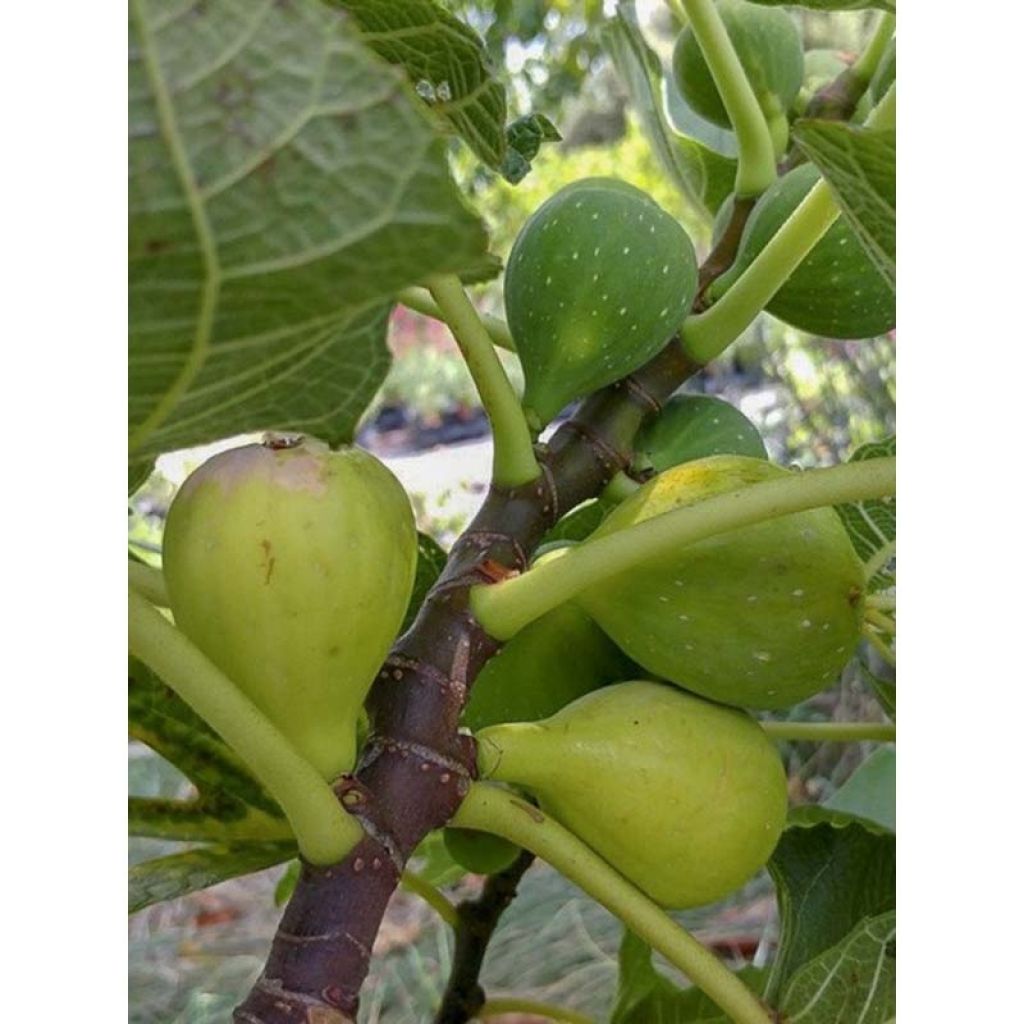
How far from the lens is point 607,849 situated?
19.7 inches

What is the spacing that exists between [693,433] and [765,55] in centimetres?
23

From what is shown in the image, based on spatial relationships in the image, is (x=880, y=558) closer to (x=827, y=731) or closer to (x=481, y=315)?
(x=827, y=731)

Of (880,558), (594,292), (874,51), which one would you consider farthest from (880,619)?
(874,51)

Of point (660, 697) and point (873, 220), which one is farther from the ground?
point (873, 220)

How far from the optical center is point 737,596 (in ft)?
1.65

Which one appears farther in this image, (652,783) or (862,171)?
(652,783)

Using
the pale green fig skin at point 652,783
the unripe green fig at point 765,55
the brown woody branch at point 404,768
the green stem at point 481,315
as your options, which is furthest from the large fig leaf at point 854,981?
the unripe green fig at point 765,55

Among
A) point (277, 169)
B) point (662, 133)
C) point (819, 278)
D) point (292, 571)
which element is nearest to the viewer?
point (277, 169)

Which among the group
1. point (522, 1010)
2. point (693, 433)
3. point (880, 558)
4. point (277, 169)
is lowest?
point (522, 1010)

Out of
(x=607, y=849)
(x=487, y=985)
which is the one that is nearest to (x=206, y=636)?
(x=607, y=849)

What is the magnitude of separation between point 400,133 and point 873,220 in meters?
0.16

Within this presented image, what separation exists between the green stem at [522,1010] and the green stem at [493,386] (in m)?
0.29

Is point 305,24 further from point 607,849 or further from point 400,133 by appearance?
point 607,849

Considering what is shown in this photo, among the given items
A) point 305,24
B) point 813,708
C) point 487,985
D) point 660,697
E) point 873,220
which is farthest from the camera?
point 813,708
